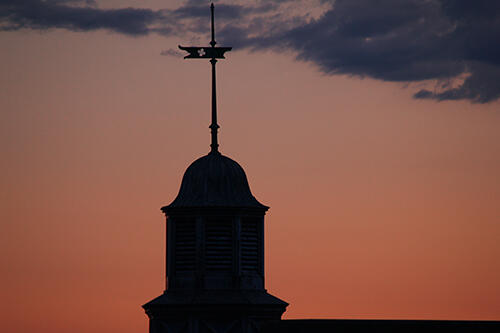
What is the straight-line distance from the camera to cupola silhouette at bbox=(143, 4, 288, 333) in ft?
187

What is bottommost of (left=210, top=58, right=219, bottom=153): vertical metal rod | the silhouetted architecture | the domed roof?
the silhouetted architecture

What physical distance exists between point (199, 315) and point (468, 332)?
37.6 ft

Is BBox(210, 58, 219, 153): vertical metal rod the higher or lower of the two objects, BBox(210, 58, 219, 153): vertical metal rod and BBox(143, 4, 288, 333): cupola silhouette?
the higher

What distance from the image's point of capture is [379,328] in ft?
176

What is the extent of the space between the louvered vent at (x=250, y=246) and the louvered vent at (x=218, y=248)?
596 millimetres

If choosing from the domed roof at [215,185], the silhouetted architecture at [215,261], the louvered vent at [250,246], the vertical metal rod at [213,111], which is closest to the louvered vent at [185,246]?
the silhouetted architecture at [215,261]

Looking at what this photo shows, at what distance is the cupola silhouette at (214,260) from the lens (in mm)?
57031

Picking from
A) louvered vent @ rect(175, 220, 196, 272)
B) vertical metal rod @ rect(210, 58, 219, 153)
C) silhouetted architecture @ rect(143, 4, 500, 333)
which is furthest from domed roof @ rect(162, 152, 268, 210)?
louvered vent @ rect(175, 220, 196, 272)

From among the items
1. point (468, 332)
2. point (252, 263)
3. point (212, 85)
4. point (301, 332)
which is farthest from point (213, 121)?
point (468, 332)

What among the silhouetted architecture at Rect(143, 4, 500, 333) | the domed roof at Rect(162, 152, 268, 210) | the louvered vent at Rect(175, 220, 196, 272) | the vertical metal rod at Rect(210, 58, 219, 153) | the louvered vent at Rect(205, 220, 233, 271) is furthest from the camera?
the vertical metal rod at Rect(210, 58, 219, 153)

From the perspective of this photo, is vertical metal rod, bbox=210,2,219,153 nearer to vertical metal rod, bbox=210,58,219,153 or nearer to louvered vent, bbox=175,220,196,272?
vertical metal rod, bbox=210,58,219,153

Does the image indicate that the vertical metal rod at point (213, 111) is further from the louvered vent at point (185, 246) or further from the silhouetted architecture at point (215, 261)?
the louvered vent at point (185, 246)

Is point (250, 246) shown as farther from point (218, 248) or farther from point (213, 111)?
point (213, 111)

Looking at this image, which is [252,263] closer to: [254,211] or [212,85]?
[254,211]
